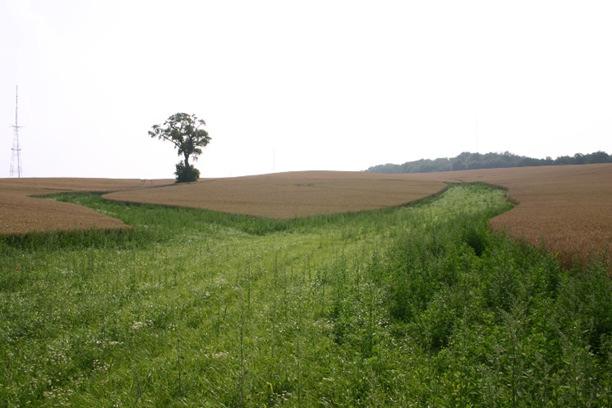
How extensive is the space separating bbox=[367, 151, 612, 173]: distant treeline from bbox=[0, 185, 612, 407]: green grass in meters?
110

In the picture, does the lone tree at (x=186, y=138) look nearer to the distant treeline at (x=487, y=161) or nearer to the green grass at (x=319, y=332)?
the green grass at (x=319, y=332)

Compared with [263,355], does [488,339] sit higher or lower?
higher

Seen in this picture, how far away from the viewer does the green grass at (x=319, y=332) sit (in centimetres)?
484

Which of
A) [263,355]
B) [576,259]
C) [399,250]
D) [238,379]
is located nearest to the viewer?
[238,379]

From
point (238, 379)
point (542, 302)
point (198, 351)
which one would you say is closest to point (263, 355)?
point (238, 379)

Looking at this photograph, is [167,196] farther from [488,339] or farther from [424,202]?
[488,339]

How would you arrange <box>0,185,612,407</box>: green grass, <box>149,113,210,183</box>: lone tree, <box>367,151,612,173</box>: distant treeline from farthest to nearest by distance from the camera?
1. <box>367,151,612,173</box>: distant treeline
2. <box>149,113,210,183</box>: lone tree
3. <box>0,185,612,407</box>: green grass

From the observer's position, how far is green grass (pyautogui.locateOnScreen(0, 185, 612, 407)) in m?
4.84

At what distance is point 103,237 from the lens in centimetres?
1738

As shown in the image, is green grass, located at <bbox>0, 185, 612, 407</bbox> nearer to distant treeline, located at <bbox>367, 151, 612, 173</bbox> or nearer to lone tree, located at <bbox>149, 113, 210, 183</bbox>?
lone tree, located at <bbox>149, 113, 210, 183</bbox>

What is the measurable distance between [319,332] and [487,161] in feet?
433

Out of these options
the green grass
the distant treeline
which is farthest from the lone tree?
the distant treeline

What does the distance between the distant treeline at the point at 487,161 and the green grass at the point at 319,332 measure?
11030 centimetres

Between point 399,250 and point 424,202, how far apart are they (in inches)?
1028
